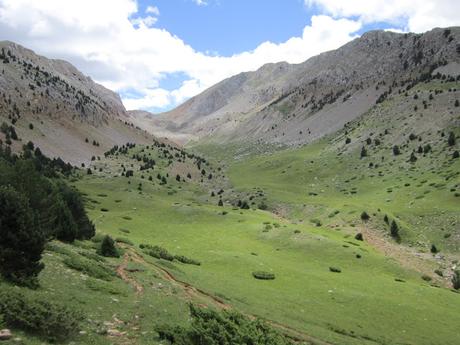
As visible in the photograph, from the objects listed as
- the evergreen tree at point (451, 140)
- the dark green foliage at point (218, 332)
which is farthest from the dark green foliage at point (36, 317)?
the evergreen tree at point (451, 140)

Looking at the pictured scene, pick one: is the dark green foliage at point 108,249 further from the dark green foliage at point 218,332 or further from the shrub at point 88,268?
the dark green foliage at point 218,332

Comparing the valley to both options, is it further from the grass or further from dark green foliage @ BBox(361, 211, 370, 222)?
dark green foliage @ BBox(361, 211, 370, 222)

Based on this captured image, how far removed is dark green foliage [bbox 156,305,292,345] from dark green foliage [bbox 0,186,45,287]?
6532mm

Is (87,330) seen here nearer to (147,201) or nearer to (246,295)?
(246,295)

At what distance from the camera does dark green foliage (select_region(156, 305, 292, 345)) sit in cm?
1684

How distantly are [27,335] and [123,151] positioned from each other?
174898 mm

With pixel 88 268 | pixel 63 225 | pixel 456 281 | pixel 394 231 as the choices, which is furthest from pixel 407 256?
pixel 88 268

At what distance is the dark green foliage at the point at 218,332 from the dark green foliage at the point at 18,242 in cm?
653

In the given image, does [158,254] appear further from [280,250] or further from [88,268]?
[280,250]

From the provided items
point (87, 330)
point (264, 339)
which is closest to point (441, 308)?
point (264, 339)

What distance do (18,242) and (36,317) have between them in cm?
537

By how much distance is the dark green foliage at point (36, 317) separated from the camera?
1521cm

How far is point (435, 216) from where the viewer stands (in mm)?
81875

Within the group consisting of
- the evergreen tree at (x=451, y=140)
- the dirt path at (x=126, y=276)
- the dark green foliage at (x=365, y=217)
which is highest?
the evergreen tree at (x=451, y=140)
